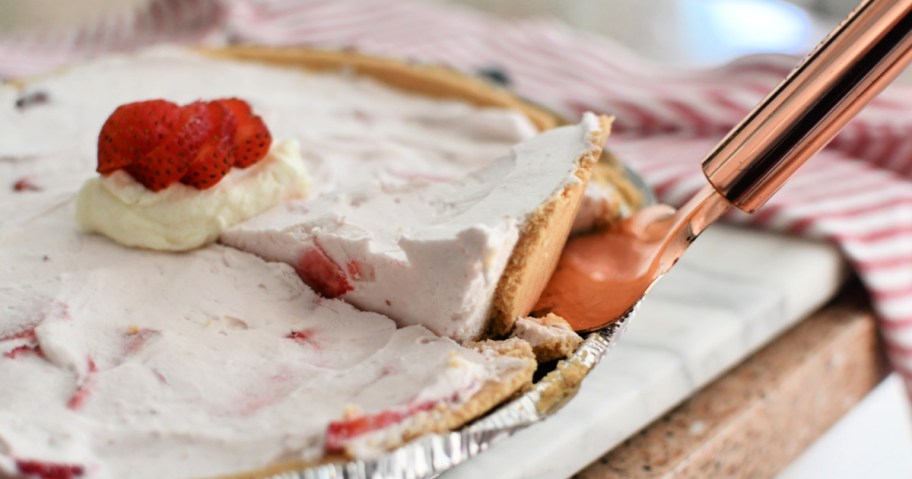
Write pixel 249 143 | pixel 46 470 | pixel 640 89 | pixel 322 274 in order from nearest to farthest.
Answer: pixel 46 470
pixel 322 274
pixel 249 143
pixel 640 89

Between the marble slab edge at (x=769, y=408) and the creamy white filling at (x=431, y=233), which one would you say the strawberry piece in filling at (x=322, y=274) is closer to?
the creamy white filling at (x=431, y=233)

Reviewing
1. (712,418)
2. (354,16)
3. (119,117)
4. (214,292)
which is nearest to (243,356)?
(214,292)

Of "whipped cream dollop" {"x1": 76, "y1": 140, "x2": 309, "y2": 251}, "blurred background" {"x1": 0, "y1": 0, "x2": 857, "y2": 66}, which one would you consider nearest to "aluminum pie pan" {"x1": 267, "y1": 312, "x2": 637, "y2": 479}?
"whipped cream dollop" {"x1": 76, "y1": 140, "x2": 309, "y2": 251}

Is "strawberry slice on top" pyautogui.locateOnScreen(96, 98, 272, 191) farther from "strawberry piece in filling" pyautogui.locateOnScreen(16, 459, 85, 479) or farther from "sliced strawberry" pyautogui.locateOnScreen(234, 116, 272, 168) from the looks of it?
"strawberry piece in filling" pyautogui.locateOnScreen(16, 459, 85, 479)

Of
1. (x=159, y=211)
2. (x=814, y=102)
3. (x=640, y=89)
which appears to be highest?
(x=814, y=102)

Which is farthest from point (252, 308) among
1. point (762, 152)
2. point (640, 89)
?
point (640, 89)

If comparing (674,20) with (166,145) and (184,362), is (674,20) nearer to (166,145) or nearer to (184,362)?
(166,145)
